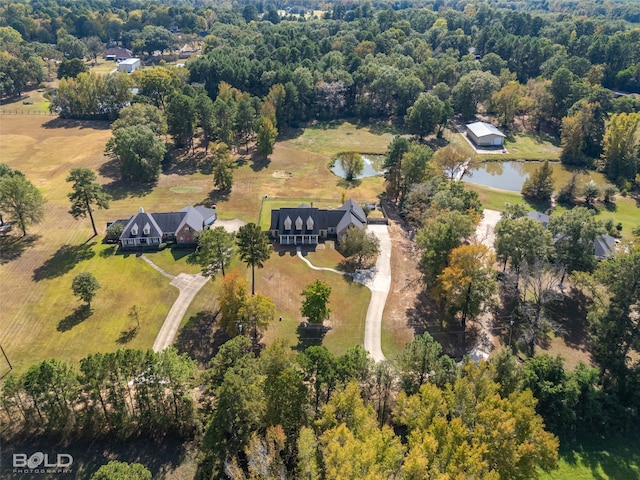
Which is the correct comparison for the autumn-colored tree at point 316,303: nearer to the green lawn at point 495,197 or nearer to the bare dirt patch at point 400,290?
the bare dirt patch at point 400,290

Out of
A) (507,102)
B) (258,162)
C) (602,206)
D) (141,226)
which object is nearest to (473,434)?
(141,226)

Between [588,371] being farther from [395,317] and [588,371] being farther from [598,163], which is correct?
[598,163]

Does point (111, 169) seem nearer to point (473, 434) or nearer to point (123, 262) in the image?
point (123, 262)

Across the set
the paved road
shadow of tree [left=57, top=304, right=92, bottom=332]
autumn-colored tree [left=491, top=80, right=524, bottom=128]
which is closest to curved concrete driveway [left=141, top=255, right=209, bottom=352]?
shadow of tree [left=57, top=304, right=92, bottom=332]

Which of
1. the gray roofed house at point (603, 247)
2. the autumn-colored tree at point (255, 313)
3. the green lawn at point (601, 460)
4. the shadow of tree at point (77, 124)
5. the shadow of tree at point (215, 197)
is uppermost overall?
the autumn-colored tree at point (255, 313)

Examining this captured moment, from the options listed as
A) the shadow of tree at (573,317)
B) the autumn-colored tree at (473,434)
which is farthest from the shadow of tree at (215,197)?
the shadow of tree at (573,317)

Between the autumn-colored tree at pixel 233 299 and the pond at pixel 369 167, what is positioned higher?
the autumn-colored tree at pixel 233 299
